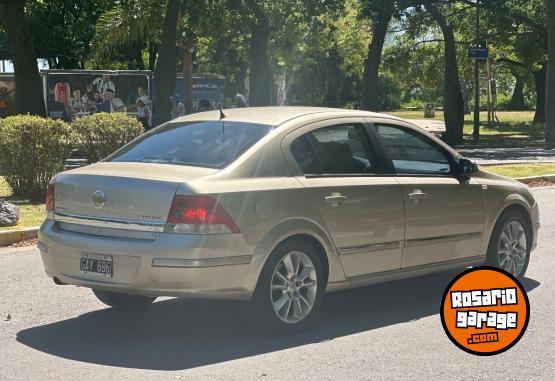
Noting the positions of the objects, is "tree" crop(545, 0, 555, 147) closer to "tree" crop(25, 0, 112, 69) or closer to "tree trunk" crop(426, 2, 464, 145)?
"tree trunk" crop(426, 2, 464, 145)

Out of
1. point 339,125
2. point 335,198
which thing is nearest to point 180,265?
point 335,198

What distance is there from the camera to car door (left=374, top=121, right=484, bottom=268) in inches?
303

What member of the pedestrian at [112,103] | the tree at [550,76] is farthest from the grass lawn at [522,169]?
the pedestrian at [112,103]

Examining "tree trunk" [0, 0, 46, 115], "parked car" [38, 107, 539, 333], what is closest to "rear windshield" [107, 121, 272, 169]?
"parked car" [38, 107, 539, 333]

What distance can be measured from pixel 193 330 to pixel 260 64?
948 inches

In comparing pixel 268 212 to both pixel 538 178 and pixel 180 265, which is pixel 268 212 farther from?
pixel 538 178

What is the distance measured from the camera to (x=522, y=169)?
70.3ft

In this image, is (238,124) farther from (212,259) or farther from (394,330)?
(394,330)

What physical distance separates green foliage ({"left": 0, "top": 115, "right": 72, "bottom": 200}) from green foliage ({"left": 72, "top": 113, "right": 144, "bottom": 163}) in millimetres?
429

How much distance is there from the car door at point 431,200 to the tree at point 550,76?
80.7 feet

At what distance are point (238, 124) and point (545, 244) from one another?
5.36 metres

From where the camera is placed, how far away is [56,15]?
5175 centimetres

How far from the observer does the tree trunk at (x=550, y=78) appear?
3119cm

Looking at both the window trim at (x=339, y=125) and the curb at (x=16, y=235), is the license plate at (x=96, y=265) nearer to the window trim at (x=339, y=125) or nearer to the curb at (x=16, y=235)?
the window trim at (x=339, y=125)
